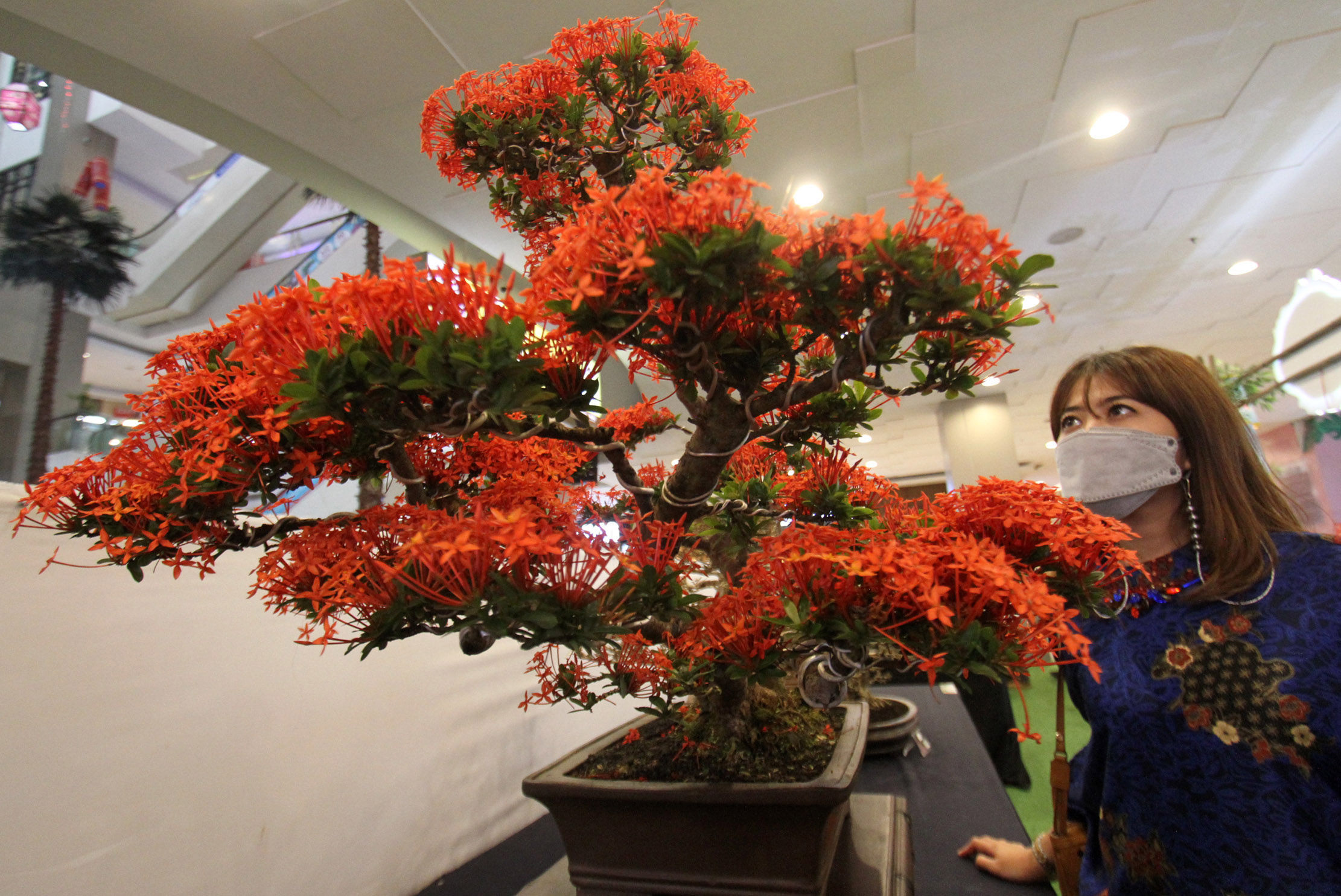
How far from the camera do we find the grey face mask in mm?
801

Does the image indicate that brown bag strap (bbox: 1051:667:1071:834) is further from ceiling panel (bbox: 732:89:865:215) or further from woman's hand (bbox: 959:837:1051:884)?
ceiling panel (bbox: 732:89:865:215)

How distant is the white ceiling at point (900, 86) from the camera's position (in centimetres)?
136

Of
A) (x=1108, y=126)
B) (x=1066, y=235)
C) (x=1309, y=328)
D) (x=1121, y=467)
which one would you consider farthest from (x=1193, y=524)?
(x=1309, y=328)

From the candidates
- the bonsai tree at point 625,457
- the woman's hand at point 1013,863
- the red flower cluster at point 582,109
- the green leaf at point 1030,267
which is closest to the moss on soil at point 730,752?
the bonsai tree at point 625,457

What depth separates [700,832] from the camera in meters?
0.60

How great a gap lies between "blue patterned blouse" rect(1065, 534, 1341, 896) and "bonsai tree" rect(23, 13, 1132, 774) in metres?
0.34

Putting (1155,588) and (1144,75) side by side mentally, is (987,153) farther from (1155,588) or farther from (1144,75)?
(1155,588)

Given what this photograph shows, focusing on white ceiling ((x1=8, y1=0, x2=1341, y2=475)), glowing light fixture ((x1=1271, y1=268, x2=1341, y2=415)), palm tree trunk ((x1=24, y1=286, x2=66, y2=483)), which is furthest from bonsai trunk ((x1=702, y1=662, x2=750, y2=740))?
glowing light fixture ((x1=1271, y1=268, x2=1341, y2=415))

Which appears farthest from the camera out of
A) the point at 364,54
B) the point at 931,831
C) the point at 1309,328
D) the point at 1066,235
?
the point at 1309,328

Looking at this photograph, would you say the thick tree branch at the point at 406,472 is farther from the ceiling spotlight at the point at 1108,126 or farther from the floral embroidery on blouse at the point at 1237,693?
the ceiling spotlight at the point at 1108,126

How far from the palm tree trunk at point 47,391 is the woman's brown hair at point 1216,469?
1.59 metres

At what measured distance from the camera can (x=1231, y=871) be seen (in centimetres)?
70

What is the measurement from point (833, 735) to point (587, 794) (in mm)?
341

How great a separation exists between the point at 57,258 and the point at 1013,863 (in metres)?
2.01
